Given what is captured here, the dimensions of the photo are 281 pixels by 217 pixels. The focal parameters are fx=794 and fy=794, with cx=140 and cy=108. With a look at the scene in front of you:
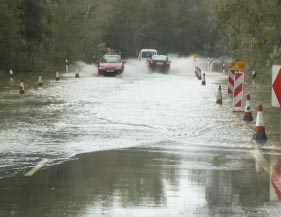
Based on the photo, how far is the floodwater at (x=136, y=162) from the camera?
935cm

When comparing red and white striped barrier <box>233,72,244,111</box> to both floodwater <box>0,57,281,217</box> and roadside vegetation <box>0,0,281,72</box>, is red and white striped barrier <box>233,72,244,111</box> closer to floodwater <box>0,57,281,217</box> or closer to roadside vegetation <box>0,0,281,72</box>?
floodwater <box>0,57,281,217</box>

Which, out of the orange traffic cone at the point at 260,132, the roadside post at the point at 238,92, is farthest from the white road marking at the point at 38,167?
the roadside post at the point at 238,92

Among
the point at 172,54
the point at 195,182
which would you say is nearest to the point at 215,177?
the point at 195,182

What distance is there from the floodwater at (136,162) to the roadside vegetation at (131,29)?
370 cm

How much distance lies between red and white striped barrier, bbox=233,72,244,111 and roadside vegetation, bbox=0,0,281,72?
161 centimetres

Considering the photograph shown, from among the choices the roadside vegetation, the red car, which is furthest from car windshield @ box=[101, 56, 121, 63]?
the roadside vegetation

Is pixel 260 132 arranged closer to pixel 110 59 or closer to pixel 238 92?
pixel 238 92

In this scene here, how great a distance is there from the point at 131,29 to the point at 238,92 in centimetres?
8956

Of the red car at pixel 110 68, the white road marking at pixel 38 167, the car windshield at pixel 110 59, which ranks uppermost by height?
the white road marking at pixel 38 167

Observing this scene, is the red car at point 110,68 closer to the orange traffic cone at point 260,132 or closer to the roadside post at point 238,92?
the roadside post at point 238,92

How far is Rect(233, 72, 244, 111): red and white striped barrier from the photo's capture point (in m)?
23.8

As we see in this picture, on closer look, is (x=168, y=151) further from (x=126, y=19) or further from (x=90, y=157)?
(x=126, y=19)

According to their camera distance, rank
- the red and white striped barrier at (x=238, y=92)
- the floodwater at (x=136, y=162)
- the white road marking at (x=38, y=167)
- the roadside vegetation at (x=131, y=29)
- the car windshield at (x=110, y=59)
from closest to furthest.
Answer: the floodwater at (x=136, y=162) → the white road marking at (x=38, y=167) → the red and white striped barrier at (x=238, y=92) → the roadside vegetation at (x=131, y=29) → the car windshield at (x=110, y=59)

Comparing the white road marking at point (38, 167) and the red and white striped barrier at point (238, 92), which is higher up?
the white road marking at point (38, 167)
